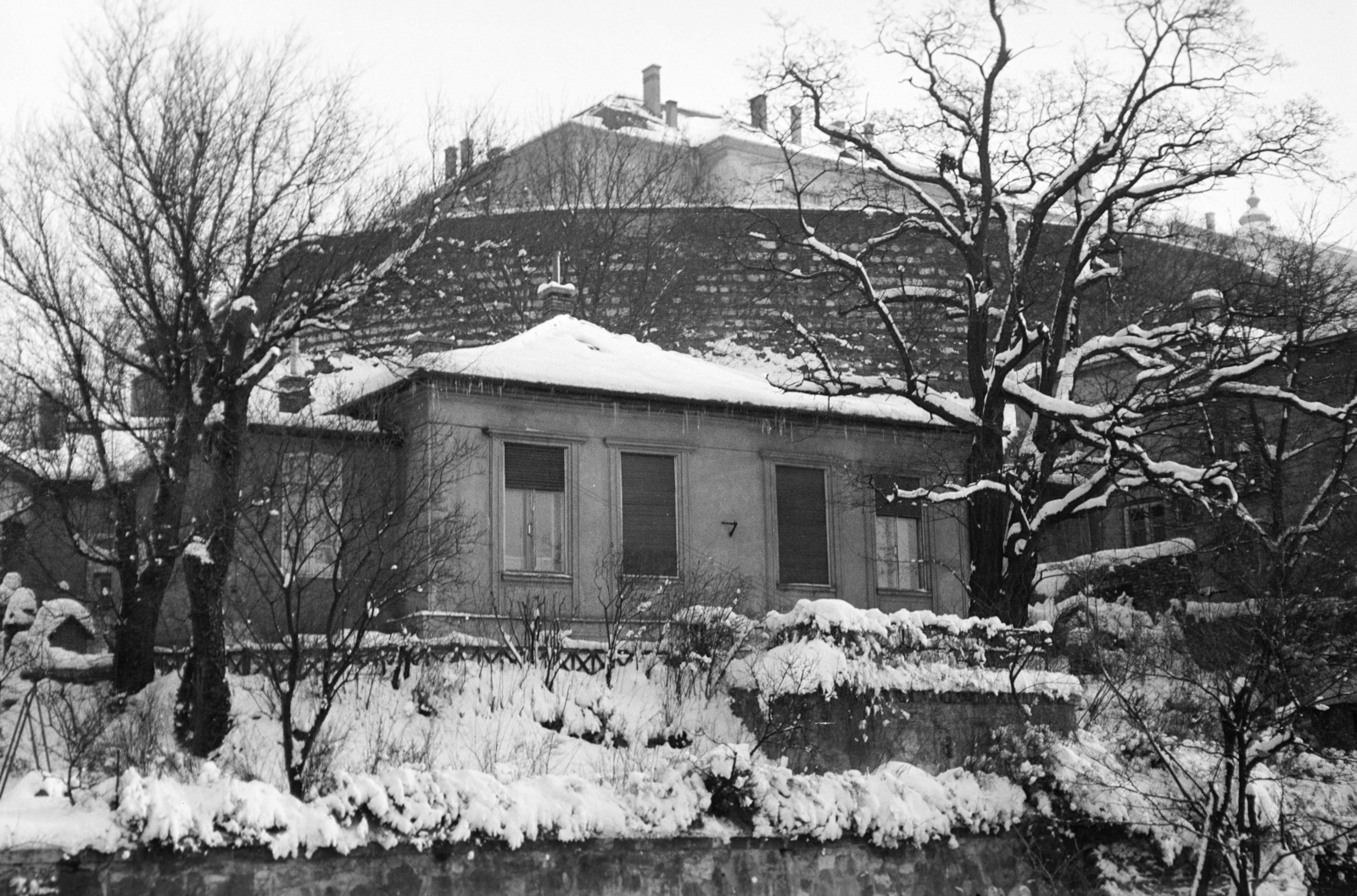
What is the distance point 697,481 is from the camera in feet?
80.7

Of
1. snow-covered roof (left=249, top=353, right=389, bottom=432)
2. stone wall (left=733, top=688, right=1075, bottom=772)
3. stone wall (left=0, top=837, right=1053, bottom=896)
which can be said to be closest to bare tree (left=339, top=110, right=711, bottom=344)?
snow-covered roof (left=249, top=353, right=389, bottom=432)

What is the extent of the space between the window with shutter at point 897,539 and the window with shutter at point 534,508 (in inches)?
215

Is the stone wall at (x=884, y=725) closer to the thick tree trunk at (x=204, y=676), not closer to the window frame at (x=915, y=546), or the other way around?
the window frame at (x=915, y=546)

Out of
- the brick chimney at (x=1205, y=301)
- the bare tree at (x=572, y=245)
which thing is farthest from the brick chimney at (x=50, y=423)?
the brick chimney at (x=1205, y=301)

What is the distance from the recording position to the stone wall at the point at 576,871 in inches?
545

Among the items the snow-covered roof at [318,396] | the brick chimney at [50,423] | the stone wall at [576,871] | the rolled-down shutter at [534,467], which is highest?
the snow-covered roof at [318,396]

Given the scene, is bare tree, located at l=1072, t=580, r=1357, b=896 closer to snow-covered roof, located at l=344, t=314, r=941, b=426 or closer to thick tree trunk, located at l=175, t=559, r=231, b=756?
snow-covered roof, located at l=344, t=314, r=941, b=426

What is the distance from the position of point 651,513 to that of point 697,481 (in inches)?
37.1

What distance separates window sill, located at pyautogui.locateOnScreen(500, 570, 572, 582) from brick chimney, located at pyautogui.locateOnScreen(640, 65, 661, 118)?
42.2 meters

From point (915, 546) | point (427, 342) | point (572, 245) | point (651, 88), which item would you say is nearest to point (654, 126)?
point (651, 88)

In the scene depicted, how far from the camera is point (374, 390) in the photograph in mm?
23469

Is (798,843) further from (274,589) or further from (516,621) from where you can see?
(274,589)

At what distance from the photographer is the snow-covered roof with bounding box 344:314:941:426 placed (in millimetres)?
23312

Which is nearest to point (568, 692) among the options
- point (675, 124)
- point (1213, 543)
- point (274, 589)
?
point (274, 589)
